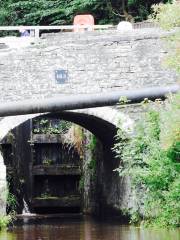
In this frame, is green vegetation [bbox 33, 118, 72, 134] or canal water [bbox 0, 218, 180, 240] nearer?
canal water [bbox 0, 218, 180, 240]

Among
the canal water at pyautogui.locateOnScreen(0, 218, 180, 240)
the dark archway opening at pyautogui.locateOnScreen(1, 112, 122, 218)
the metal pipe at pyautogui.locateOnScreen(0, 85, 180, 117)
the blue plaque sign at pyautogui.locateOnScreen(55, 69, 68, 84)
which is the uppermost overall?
the blue plaque sign at pyautogui.locateOnScreen(55, 69, 68, 84)

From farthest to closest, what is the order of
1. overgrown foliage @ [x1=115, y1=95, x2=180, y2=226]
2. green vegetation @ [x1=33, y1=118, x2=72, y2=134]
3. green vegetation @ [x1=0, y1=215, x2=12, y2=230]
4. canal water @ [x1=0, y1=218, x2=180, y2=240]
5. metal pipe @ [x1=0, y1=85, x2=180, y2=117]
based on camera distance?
green vegetation @ [x1=33, y1=118, x2=72, y2=134], green vegetation @ [x1=0, y1=215, x2=12, y2=230], canal water @ [x1=0, y1=218, x2=180, y2=240], overgrown foliage @ [x1=115, y1=95, x2=180, y2=226], metal pipe @ [x1=0, y1=85, x2=180, y2=117]

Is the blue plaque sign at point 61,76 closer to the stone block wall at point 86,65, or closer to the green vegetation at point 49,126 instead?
the stone block wall at point 86,65

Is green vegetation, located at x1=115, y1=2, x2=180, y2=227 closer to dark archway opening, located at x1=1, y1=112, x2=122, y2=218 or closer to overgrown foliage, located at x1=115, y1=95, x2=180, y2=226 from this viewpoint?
overgrown foliage, located at x1=115, y1=95, x2=180, y2=226

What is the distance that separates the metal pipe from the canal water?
6009 mm

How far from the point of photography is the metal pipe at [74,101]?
6898mm

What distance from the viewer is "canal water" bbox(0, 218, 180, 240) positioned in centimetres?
1379

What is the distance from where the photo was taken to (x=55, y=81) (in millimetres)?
16875

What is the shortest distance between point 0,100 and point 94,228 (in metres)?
2.91

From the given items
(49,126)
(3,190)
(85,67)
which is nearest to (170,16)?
(85,67)

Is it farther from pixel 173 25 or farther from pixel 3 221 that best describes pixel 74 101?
pixel 3 221

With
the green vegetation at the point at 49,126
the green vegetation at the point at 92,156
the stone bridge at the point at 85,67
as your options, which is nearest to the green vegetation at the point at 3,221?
the stone bridge at the point at 85,67

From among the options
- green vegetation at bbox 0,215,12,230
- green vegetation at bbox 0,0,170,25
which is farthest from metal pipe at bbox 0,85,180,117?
green vegetation at bbox 0,0,170,25

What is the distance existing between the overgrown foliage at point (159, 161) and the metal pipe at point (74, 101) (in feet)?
12.1
